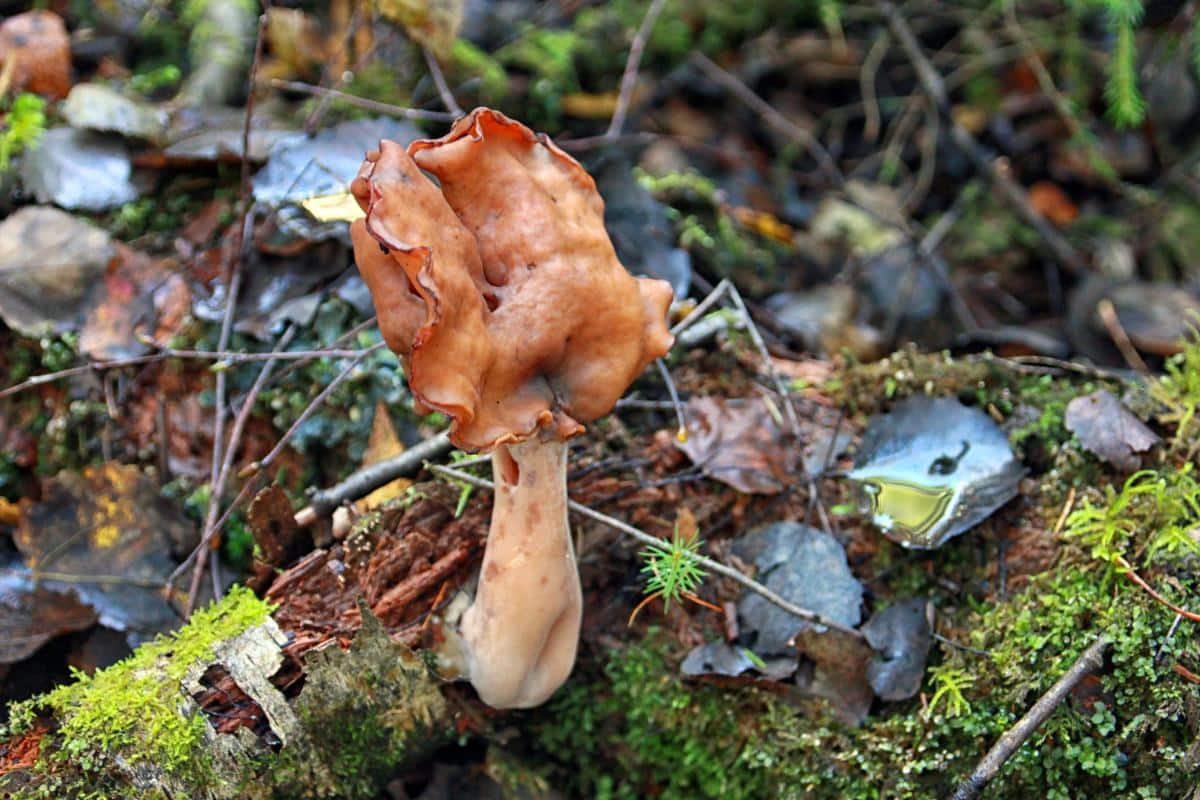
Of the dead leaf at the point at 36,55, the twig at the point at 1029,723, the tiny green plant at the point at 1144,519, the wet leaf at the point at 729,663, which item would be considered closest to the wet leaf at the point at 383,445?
the wet leaf at the point at 729,663

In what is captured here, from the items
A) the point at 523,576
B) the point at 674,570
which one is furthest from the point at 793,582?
the point at 523,576

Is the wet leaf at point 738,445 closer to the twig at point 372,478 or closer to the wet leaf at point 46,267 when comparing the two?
the twig at point 372,478

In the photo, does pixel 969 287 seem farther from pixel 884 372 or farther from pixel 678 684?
pixel 678 684

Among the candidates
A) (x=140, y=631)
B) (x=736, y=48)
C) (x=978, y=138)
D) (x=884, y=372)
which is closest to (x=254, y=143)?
(x=140, y=631)

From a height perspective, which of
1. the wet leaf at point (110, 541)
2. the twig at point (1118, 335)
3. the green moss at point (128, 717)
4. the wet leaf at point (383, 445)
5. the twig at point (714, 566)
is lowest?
the wet leaf at point (110, 541)

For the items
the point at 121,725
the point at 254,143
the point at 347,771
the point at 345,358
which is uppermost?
the point at 254,143

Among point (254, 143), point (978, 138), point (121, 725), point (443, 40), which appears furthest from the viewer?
point (978, 138)
